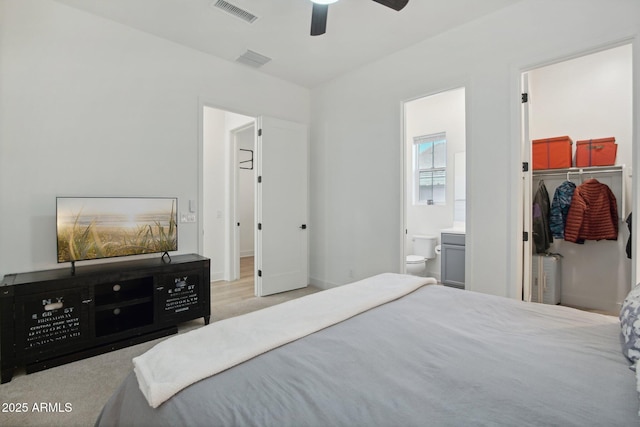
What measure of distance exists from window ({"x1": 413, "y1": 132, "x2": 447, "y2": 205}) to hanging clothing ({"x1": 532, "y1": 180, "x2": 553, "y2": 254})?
4.26 feet

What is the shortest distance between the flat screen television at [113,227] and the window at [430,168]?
3.65 m

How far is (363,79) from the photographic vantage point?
3.94 metres

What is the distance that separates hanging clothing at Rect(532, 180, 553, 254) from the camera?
3561mm

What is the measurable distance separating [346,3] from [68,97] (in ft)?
8.29

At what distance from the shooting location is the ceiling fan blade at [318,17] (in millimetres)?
2227

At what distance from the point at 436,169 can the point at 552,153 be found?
1.58 m

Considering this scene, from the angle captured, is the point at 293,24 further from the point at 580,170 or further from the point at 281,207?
the point at 580,170

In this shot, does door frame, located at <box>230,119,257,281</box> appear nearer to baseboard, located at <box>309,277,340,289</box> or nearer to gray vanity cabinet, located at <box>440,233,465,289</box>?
baseboard, located at <box>309,277,340,289</box>

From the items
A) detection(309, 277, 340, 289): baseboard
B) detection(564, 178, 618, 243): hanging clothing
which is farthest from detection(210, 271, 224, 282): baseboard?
detection(564, 178, 618, 243): hanging clothing

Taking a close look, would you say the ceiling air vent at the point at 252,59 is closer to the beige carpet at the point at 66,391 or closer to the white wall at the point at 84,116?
the white wall at the point at 84,116

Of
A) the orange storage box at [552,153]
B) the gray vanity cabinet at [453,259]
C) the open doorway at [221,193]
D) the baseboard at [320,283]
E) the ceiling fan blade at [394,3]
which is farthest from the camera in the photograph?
the open doorway at [221,193]

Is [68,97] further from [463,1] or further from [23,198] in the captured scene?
[463,1]

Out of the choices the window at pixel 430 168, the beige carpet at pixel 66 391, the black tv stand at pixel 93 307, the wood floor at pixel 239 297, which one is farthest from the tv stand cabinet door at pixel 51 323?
the window at pixel 430 168

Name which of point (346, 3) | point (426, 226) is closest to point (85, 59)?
point (346, 3)
